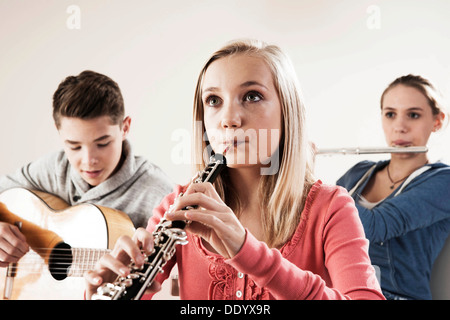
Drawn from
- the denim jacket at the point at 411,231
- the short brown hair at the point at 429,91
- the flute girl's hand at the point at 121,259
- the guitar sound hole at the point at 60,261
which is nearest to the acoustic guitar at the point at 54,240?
the guitar sound hole at the point at 60,261

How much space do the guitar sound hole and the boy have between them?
0.29ft

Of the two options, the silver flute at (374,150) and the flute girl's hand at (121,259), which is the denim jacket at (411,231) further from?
the flute girl's hand at (121,259)

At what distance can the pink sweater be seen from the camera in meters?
0.54

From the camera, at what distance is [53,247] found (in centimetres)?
121

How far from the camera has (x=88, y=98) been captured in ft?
4.07

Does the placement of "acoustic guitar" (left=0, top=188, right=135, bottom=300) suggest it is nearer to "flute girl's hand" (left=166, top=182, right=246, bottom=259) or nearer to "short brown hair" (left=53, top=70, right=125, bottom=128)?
"short brown hair" (left=53, top=70, right=125, bottom=128)

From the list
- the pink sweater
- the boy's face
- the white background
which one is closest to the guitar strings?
the boy's face

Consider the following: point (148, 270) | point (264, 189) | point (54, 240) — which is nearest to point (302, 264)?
point (264, 189)

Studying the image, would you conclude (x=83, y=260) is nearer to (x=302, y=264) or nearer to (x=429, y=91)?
(x=302, y=264)

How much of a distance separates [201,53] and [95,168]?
19.0 inches

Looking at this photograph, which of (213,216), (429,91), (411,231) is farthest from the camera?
(429,91)

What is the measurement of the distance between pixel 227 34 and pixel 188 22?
13cm
